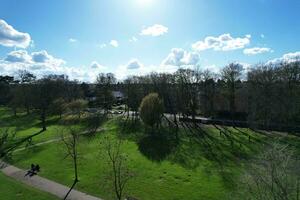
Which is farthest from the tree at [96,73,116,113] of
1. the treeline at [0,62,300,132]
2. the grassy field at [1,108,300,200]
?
the grassy field at [1,108,300,200]

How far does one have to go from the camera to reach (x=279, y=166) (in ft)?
47.4

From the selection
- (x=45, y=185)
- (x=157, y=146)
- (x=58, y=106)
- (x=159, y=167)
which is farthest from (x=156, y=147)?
(x=58, y=106)

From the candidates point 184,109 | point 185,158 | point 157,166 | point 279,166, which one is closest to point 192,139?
point 185,158

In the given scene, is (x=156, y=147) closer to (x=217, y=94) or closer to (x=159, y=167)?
(x=159, y=167)

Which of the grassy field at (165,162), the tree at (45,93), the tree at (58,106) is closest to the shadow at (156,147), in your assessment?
the grassy field at (165,162)

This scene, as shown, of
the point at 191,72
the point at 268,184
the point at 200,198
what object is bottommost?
the point at 200,198

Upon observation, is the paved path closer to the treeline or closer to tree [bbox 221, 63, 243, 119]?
the treeline

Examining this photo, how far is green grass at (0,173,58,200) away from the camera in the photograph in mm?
23531

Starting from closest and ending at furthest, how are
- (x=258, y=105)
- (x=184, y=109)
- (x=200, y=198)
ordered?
(x=200, y=198) → (x=258, y=105) → (x=184, y=109)

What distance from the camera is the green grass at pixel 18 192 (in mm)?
23531

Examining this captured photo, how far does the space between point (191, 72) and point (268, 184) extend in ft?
176

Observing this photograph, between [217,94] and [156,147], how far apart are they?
32568 mm

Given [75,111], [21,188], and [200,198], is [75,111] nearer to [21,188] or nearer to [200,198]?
[21,188]

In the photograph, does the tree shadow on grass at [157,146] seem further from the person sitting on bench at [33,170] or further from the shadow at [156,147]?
the person sitting on bench at [33,170]
